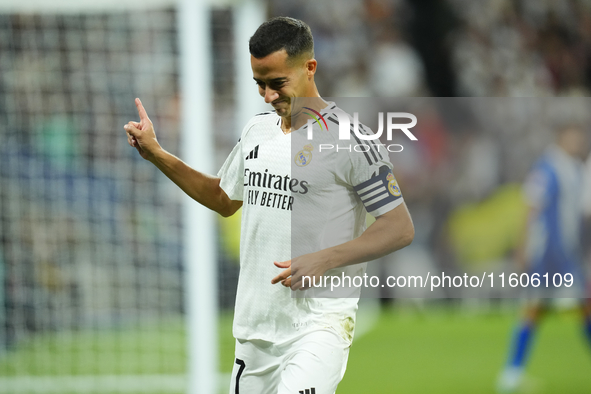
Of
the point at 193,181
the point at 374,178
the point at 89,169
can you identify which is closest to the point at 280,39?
the point at 374,178

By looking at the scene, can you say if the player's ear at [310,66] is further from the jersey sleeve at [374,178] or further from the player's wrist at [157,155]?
the player's wrist at [157,155]

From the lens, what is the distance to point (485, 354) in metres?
8.21

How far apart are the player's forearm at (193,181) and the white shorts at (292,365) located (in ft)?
2.06

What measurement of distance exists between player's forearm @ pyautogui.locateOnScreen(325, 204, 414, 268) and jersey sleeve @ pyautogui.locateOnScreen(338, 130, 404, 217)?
42 mm

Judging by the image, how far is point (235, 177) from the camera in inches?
127

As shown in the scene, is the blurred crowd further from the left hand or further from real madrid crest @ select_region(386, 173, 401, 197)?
the left hand

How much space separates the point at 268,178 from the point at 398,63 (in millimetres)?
9661

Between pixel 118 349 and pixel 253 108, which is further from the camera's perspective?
pixel 118 349

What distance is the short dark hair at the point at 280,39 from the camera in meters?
2.84

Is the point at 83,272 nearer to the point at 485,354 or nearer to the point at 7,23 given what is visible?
the point at 7,23

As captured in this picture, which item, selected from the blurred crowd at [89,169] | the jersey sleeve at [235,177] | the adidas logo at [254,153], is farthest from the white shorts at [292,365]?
the blurred crowd at [89,169]

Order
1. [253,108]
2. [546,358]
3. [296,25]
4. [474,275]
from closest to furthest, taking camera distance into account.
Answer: [296,25] < [253,108] < [546,358] < [474,275]

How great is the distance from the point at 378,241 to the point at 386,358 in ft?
18.3

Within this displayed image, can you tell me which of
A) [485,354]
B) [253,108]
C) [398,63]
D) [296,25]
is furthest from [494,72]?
[296,25]
